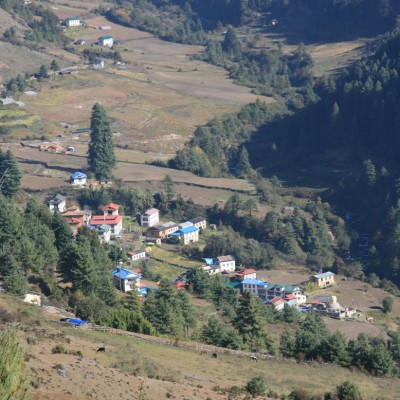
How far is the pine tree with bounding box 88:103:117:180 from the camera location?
288 feet

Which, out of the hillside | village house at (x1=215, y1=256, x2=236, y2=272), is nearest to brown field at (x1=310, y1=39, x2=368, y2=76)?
village house at (x1=215, y1=256, x2=236, y2=272)

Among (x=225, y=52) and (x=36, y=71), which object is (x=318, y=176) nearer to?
(x=36, y=71)

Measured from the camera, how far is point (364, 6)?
5659 inches

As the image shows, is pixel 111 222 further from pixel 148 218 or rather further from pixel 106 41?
pixel 106 41

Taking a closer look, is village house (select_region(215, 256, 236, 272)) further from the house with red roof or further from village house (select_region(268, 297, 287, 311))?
the house with red roof

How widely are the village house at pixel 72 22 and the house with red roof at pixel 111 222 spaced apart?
68.7 metres

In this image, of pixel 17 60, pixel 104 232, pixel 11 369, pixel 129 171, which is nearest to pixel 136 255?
pixel 104 232

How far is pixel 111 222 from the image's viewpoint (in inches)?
3034

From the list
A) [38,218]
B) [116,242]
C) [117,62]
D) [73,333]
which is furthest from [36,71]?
[73,333]

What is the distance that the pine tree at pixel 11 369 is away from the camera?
2258 cm

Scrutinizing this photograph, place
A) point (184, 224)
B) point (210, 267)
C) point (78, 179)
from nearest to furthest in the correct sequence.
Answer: point (210, 267)
point (184, 224)
point (78, 179)

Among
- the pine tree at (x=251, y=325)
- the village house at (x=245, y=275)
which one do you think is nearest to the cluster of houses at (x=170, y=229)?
the village house at (x=245, y=275)

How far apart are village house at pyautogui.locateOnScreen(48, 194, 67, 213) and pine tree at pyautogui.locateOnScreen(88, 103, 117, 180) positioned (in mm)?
7824

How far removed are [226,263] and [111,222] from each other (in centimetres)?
902
